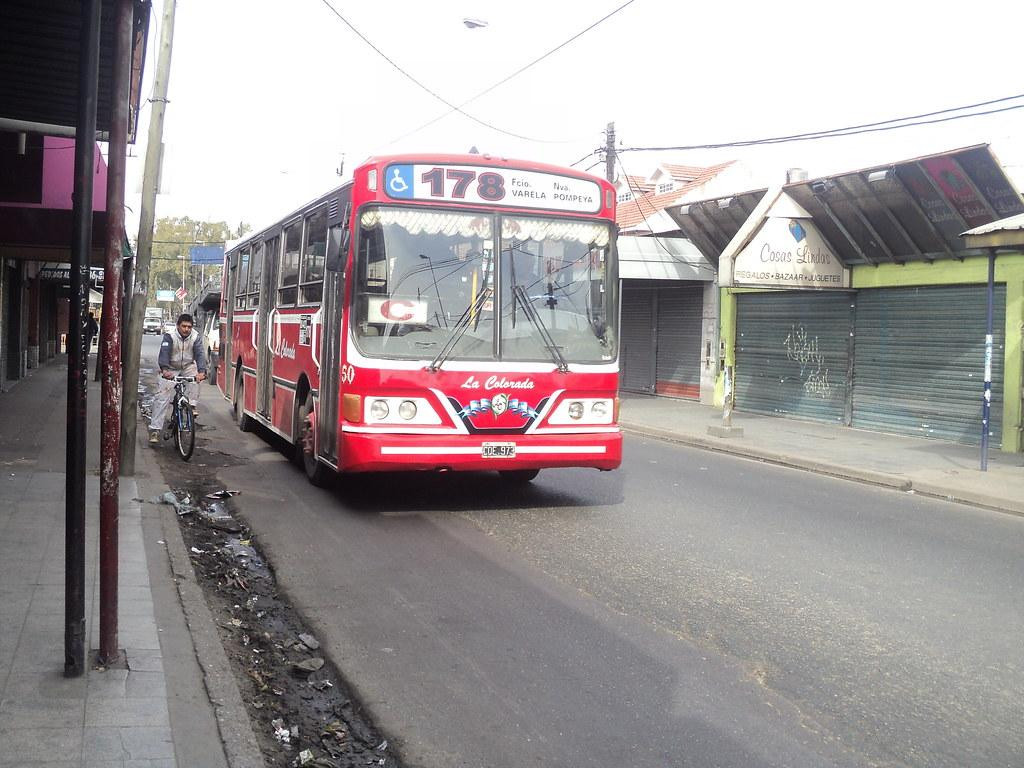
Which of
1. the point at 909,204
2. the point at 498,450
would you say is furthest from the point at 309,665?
the point at 909,204

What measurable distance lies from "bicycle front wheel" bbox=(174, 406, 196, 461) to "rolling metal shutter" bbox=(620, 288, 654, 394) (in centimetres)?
1587

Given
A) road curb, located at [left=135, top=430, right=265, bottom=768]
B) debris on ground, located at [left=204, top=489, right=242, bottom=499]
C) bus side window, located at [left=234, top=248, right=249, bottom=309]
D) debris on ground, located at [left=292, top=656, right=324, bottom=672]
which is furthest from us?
bus side window, located at [left=234, top=248, right=249, bottom=309]

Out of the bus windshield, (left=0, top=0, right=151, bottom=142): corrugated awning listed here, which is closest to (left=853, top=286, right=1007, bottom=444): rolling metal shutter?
the bus windshield

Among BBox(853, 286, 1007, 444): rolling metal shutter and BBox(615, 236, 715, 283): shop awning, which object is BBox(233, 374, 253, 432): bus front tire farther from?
BBox(853, 286, 1007, 444): rolling metal shutter

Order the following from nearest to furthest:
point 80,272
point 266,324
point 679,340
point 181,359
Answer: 1. point 80,272
2. point 181,359
3. point 266,324
4. point 679,340

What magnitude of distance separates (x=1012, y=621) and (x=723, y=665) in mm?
2240

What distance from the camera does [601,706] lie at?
466 centimetres

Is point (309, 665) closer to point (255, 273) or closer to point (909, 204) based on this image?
point (255, 273)

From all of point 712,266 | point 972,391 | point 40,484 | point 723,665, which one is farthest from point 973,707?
point 712,266

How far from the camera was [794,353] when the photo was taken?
20.5m

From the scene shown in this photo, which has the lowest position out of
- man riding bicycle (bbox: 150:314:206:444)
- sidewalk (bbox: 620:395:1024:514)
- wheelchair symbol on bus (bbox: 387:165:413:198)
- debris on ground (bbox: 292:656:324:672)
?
debris on ground (bbox: 292:656:324:672)

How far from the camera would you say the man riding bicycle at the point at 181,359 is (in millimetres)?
12633

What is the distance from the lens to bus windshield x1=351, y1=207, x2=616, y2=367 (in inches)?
345

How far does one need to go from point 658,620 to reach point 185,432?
7927 mm
